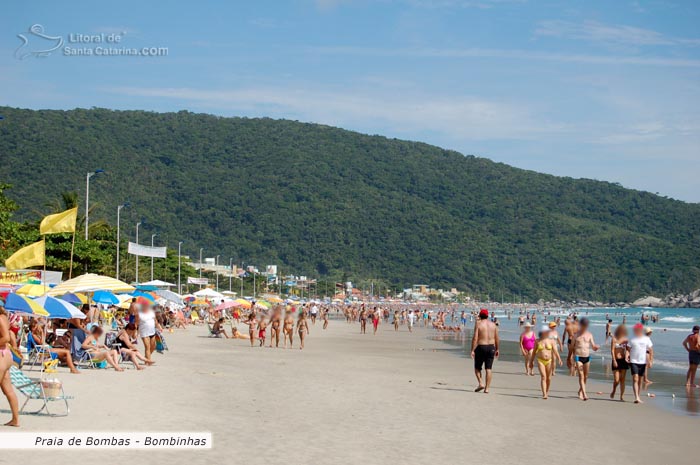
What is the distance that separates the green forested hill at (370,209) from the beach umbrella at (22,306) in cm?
11916

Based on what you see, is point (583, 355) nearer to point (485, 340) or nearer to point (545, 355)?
point (545, 355)

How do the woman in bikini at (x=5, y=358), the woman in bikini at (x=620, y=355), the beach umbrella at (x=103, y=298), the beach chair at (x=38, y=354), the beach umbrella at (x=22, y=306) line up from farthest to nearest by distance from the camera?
the beach umbrella at (x=103, y=298) < the beach chair at (x=38, y=354) < the beach umbrella at (x=22, y=306) < the woman in bikini at (x=620, y=355) < the woman in bikini at (x=5, y=358)

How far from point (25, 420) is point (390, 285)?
147m

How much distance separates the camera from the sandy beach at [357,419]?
882cm

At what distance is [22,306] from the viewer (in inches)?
569

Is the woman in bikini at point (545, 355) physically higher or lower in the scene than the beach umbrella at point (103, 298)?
lower

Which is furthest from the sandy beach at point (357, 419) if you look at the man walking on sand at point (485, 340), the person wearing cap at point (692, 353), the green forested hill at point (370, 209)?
the green forested hill at point (370, 209)

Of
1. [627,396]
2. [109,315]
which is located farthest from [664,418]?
[109,315]

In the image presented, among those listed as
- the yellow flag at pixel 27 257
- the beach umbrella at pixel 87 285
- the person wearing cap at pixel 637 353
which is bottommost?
the person wearing cap at pixel 637 353

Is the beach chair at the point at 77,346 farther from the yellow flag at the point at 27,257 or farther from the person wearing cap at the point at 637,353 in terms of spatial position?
the person wearing cap at the point at 637,353

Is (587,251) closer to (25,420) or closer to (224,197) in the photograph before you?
(224,197)

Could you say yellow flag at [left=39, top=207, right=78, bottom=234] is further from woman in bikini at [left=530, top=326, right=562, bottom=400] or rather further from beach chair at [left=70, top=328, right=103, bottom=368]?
woman in bikini at [left=530, top=326, right=562, bottom=400]

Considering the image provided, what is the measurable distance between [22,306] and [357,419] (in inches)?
270

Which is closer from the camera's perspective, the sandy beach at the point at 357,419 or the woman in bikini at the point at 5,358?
the woman in bikini at the point at 5,358
